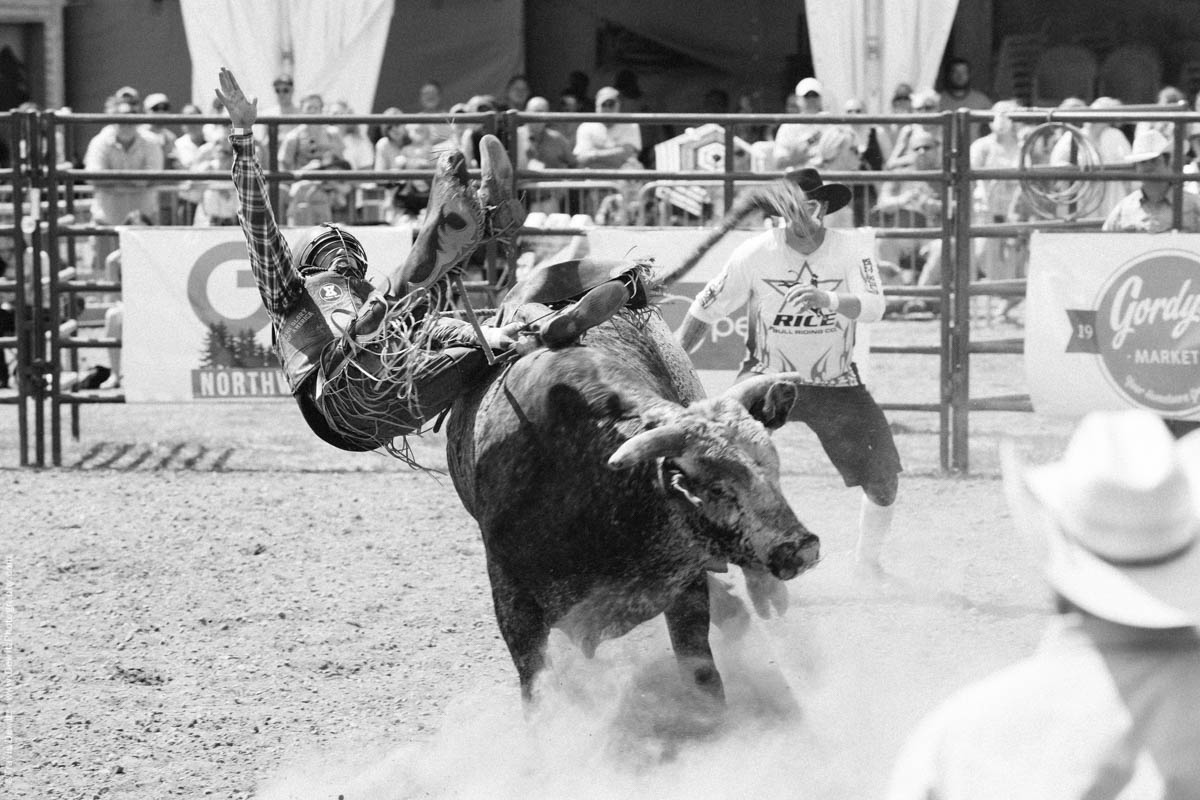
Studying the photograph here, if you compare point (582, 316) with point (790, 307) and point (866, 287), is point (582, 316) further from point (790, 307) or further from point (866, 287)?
point (866, 287)

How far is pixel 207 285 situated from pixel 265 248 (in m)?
4.18

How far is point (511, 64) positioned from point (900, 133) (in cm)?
498

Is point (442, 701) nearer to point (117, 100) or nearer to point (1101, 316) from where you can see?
point (1101, 316)

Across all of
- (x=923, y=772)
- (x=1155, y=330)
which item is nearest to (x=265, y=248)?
(x=923, y=772)

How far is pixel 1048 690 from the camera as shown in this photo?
1.83m

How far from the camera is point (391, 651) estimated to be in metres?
5.52

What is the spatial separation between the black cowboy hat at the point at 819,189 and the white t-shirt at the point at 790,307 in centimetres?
17

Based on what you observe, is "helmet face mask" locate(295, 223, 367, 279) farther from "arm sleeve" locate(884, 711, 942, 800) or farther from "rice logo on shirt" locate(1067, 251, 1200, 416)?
"rice logo on shirt" locate(1067, 251, 1200, 416)

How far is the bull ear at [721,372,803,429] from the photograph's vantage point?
3729 mm

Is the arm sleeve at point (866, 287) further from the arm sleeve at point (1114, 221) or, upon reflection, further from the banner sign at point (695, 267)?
Answer: the arm sleeve at point (1114, 221)

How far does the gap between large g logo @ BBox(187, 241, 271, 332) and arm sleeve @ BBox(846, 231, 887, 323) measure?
11.5 feet

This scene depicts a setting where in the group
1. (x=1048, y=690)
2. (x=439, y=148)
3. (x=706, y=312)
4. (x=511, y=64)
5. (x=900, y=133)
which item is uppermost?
(x=511, y=64)

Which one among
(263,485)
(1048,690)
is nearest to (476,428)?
(1048,690)

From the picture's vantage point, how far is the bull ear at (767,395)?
3.73m
